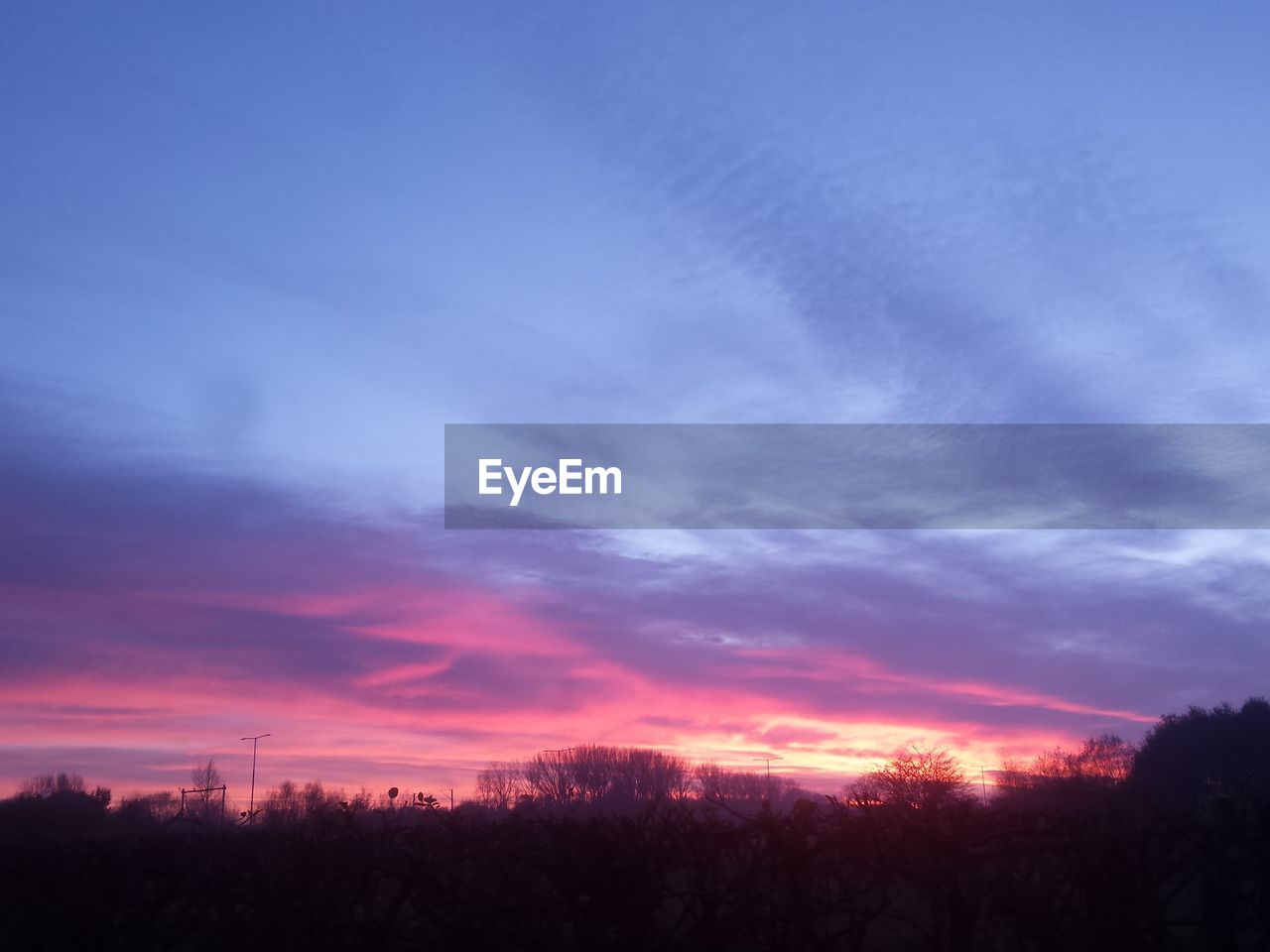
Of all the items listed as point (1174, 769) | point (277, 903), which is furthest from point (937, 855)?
point (1174, 769)

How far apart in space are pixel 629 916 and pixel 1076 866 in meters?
2.48

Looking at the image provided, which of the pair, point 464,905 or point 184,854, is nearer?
point 464,905

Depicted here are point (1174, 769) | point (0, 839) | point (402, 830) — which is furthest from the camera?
point (1174, 769)

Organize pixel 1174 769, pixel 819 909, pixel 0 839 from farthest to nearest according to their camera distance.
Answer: pixel 1174 769, pixel 0 839, pixel 819 909

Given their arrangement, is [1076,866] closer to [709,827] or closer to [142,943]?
[709,827]

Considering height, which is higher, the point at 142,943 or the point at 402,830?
the point at 402,830

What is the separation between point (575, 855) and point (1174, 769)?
7913cm

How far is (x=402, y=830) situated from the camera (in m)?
6.91

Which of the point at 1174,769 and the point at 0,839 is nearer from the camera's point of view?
the point at 0,839

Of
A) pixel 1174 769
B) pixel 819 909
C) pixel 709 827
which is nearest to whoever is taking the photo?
pixel 819 909

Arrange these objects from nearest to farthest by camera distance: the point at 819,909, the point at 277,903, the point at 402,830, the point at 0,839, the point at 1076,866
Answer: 1. the point at 1076,866
2. the point at 819,909
3. the point at 277,903
4. the point at 402,830
5. the point at 0,839

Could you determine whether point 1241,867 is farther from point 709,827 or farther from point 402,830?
point 402,830

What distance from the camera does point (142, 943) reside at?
694cm

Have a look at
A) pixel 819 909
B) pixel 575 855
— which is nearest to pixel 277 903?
pixel 575 855
